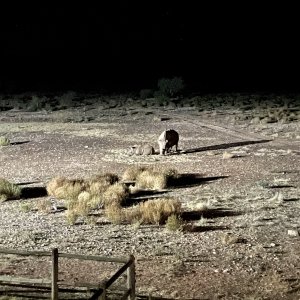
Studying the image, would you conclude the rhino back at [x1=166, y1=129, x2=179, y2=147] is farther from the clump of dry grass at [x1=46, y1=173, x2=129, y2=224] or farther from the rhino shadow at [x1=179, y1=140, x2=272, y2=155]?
the clump of dry grass at [x1=46, y1=173, x2=129, y2=224]

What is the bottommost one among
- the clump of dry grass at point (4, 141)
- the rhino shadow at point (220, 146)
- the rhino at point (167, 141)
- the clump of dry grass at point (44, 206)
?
the clump of dry grass at point (44, 206)

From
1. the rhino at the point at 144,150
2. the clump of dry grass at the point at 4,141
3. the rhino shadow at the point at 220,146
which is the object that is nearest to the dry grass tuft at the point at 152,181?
the rhino at the point at 144,150

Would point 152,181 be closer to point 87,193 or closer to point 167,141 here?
point 87,193

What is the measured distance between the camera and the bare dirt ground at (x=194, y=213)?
12.1 metres

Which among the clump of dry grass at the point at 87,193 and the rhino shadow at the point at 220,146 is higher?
the rhino shadow at the point at 220,146

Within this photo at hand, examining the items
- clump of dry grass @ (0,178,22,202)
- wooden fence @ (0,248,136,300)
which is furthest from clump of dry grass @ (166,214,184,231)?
clump of dry grass @ (0,178,22,202)

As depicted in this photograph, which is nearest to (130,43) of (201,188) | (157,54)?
(157,54)

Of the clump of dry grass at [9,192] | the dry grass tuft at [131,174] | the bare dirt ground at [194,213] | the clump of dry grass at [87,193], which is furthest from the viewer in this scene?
the dry grass tuft at [131,174]

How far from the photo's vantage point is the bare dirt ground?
12086 mm

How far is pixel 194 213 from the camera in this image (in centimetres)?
1652

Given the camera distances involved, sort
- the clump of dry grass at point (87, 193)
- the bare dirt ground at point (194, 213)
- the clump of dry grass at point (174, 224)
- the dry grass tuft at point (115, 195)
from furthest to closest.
A: the dry grass tuft at point (115, 195) → the clump of dry grass at point (87, 193) → the clump of dry grass at point (174, 224) → the bare dirt ground at point (194, 213)

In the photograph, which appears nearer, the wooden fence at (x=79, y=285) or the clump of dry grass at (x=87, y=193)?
the wooden fence at (x=79, y=285)

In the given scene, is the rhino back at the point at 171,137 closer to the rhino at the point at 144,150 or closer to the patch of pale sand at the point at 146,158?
the patch of pale sand at the point at 146,158

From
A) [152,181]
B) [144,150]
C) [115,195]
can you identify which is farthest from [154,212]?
[144,150]
